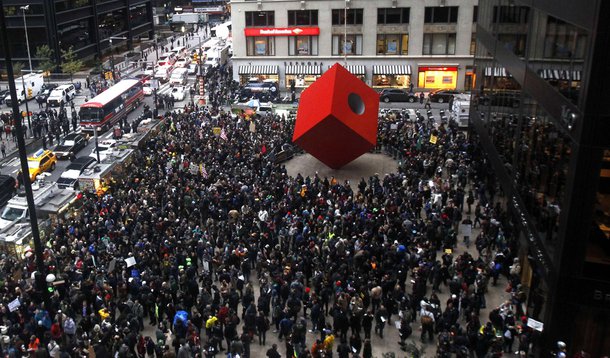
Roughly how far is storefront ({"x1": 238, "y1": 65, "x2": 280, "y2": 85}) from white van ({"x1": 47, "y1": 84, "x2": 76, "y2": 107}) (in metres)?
16.2

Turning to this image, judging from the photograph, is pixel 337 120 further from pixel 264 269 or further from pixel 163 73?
pixel 163 73

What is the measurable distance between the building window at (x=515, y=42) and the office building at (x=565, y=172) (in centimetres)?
17

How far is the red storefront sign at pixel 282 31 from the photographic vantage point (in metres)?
56.0

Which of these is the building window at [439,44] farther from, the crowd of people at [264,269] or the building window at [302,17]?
the crowd of people at [264,269]

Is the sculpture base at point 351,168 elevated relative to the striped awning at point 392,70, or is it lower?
lower

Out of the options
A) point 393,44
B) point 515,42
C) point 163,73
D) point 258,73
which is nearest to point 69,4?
point 163,73

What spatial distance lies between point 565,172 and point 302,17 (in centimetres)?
4244

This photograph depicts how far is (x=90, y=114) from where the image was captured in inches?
1761

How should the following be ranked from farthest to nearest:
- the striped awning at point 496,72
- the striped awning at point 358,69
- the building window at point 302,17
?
the striped awning at point 358,69
the building window at point 302,17
the striped awning at point 496,72

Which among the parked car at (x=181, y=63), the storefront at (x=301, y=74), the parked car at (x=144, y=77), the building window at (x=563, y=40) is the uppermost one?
the building window at (x=563, y=40)

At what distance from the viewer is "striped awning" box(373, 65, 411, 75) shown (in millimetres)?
55469

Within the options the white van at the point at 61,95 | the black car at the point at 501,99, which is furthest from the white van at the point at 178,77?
the black car at the point at 501,99

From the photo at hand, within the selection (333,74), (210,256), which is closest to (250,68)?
(333,74)

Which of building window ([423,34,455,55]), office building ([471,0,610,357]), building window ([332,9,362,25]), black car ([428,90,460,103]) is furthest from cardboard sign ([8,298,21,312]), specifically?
building window ([423,34,455,55])
